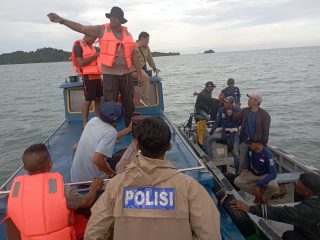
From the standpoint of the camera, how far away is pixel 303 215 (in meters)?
3.32

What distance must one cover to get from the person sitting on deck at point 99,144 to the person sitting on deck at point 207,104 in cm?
633

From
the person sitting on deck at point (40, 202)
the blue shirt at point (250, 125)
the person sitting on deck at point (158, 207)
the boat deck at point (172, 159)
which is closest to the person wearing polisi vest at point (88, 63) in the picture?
the boat deck at point (172, 159)

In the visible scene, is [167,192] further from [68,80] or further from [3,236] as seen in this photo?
[68,80]

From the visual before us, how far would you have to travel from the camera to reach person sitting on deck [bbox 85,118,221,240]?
191cm

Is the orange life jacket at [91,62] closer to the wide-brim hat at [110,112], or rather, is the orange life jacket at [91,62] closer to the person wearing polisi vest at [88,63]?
the person wearing polisi vest at [88,63]

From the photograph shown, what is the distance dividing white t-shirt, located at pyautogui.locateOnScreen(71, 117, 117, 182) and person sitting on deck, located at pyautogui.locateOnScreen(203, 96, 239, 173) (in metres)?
4.08

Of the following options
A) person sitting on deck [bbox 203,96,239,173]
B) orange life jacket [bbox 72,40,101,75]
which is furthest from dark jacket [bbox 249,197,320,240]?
orange life jacket [bbox 72,40,101,75]

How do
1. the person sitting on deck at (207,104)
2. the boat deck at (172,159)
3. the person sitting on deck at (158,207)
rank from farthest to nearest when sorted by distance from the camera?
the person sitting on deck at (207,104), the boat deck at (172,159), the person sitting on deck at (158,207)

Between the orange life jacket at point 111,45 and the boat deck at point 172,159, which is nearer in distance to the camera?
the boat deck at point 172,159

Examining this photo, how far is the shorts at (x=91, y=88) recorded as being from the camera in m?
6.03

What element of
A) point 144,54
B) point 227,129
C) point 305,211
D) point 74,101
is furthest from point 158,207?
point 74,101

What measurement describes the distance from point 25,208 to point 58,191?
0.26 meters

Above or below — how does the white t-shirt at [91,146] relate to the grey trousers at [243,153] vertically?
above

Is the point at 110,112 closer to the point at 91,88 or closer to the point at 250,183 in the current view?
the point at 91,88
